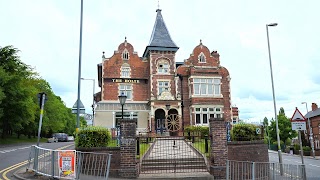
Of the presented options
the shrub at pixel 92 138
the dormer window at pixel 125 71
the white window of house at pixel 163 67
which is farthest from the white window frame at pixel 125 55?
the shrub at pixel 92 138

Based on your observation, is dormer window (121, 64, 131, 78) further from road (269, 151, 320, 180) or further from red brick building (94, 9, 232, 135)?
road (269, 151, 320, 180)

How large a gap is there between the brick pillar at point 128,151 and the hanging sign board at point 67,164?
260 centimetres

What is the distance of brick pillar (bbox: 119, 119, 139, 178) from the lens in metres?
11.7

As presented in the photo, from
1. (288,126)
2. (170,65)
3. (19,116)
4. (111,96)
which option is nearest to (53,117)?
(19,116)

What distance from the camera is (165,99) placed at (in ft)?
104

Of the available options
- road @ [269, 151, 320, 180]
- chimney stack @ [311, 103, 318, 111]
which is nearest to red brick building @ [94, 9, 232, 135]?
road @ [269, 151, 320, 180]

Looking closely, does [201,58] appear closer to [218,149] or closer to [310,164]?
[310,164]

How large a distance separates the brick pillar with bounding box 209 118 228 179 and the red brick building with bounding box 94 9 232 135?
18.5 meters

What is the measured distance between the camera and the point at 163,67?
33.8 m

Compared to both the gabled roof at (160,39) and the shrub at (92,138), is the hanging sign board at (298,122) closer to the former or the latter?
the shrub at (92,138)

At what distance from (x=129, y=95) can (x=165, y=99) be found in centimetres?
443

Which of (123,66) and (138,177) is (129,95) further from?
(138,177)

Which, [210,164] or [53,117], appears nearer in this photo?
[210,164]

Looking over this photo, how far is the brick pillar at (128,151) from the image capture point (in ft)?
38.5
